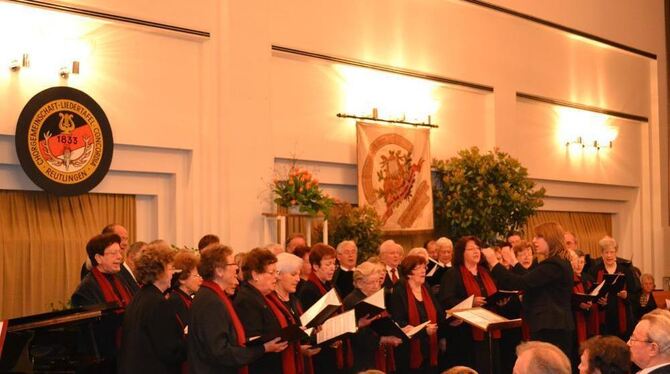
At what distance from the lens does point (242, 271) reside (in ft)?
20.7

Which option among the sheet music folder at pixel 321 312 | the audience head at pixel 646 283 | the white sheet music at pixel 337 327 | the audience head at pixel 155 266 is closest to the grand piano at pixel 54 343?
the audience head at pixel 155 266

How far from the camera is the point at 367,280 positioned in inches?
304

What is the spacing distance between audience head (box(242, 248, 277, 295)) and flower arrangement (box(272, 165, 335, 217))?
190 inches

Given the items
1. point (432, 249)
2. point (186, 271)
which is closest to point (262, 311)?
point (186, 271)

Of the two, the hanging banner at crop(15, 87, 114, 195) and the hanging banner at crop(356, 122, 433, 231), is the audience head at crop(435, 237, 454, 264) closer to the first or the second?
the hanging banner at crop(356, 122, 433, 231)

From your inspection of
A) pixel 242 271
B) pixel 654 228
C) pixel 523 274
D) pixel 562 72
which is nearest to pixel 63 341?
pixel 242 271

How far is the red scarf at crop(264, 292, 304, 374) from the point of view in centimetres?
627

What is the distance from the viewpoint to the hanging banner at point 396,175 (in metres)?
12.9

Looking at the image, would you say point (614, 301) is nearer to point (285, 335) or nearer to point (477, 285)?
point (477, 285)

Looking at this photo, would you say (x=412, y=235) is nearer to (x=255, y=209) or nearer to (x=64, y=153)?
(x=255, y=209)

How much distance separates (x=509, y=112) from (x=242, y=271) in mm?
→ 10388

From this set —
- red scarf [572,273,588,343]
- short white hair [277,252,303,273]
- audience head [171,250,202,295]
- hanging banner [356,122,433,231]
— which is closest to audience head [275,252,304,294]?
short white hair [277,252,303,273]

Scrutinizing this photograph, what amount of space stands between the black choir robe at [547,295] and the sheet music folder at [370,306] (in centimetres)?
190

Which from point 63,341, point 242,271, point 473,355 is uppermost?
point 242,271
